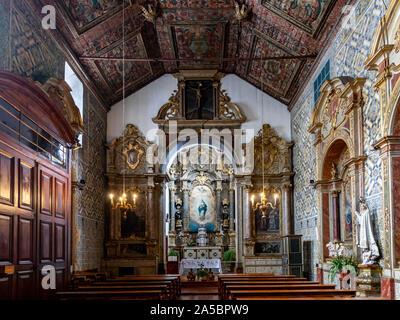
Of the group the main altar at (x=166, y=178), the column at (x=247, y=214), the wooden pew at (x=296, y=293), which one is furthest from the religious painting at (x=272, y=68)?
the wooden pew at (x=296, y=293)

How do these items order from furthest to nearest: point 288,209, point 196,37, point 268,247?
point 268,247 → point 288,209 → point 196,37

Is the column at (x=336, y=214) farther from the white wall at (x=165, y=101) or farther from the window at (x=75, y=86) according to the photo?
the window at (x=75, y=86)

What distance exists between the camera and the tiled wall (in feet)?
33.4

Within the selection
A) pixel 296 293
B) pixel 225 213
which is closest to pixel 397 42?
pixel 296 293

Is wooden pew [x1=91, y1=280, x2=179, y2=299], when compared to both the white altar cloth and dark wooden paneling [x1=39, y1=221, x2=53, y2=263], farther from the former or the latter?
the white altar cloth

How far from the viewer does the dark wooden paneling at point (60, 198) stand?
1003 centimetres

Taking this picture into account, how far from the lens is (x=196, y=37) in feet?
56.8

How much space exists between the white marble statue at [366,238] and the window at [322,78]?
4.57m

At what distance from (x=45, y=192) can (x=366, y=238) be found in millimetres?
6276

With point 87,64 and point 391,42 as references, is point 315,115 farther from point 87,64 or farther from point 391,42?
point 87,64

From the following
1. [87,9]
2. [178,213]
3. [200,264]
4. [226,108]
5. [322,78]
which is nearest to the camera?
[87,9]

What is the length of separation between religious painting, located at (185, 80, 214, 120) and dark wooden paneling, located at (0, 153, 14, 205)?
12.1 metres

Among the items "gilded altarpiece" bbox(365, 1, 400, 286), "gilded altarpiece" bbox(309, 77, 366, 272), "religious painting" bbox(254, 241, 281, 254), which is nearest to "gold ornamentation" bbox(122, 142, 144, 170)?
"religious painting" bbox(254, 241, 281, 254)

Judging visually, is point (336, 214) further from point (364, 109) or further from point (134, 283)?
point (134, 283)
